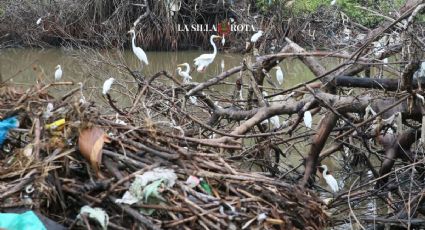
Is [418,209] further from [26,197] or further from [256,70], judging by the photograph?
[26,197]

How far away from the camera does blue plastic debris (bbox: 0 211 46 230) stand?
263 centimetres

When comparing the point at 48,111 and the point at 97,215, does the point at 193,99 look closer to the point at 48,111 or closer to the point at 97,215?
the point at 48,111

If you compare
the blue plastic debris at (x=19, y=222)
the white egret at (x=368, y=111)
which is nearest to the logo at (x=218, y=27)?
the white egret at (x=368, y=111)

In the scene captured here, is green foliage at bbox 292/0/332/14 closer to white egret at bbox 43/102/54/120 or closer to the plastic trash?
white egret at bbox 43/102/54/120

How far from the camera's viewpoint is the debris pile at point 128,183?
2.79 meters

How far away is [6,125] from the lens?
323 cm

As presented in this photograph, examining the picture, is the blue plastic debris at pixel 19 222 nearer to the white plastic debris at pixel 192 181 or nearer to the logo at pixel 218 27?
the white plastic debris at pixel 192 181

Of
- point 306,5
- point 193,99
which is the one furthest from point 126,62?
point 306,5

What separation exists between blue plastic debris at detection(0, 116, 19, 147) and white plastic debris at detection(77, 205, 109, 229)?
0.74m

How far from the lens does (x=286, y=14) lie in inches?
634

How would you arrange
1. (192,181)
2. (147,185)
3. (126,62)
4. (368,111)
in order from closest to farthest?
(147,185), (192,181), (368,111), (126,62)

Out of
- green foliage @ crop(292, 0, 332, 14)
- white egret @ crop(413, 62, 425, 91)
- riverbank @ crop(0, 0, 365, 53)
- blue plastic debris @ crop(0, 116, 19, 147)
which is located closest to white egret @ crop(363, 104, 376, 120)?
white egret @ crop(413, 62, 425, 91)

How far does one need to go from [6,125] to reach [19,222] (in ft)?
2.48

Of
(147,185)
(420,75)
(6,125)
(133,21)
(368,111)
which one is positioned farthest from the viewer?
(133,21)
